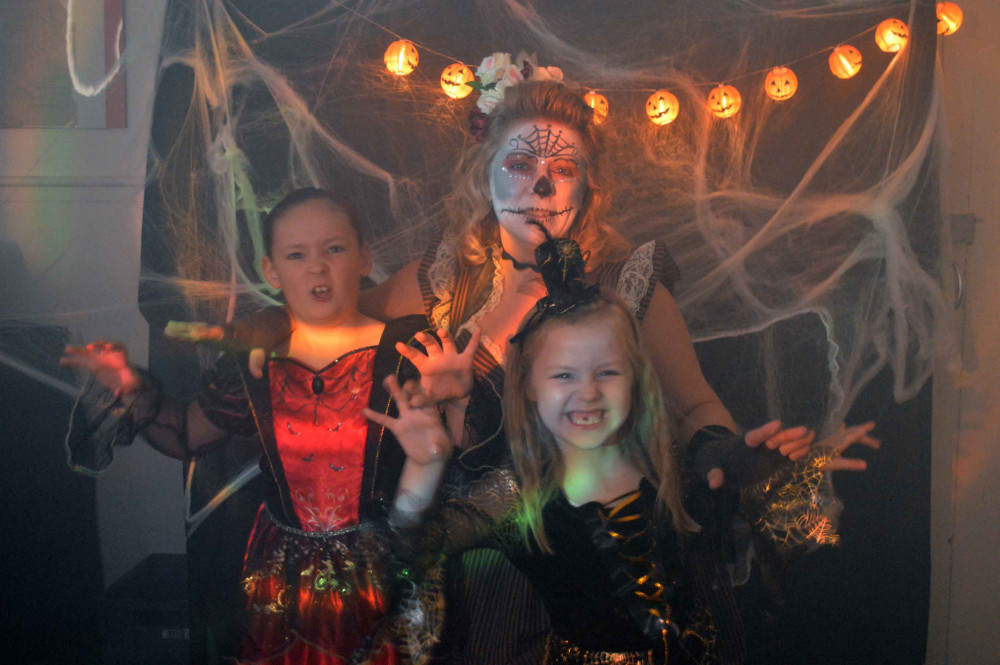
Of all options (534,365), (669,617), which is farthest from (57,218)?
(669,617)

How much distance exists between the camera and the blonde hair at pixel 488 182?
50.9 inches

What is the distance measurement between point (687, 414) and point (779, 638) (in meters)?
0.69

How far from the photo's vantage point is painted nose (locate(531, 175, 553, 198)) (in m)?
1.26

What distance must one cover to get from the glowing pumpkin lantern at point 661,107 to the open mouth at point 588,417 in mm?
740

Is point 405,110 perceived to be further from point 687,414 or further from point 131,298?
point 687,414

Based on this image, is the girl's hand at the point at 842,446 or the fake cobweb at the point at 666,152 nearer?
the girl's hand at the point at 842,446

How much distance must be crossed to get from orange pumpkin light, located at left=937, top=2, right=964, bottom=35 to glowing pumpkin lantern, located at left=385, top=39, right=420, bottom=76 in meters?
1.16

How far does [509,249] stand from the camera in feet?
4.40

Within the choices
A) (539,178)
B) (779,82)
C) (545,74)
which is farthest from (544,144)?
(779,82)

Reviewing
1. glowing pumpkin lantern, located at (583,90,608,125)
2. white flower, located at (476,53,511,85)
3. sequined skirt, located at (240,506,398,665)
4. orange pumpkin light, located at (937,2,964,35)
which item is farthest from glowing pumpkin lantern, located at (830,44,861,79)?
sequined skirt, located at (240,506,398,665)

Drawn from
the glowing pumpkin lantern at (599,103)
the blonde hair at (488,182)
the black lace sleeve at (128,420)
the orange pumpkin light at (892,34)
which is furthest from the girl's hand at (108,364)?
the orange pumpkin light at (892,34)

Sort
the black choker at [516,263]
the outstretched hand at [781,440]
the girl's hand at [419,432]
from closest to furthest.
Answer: the outstretched hand at [781,440]
the girl's hand at [419,432]
the black choker at [516,263]

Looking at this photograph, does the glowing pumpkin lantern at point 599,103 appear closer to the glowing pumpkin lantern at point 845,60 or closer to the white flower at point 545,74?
the white flower at point 545,74

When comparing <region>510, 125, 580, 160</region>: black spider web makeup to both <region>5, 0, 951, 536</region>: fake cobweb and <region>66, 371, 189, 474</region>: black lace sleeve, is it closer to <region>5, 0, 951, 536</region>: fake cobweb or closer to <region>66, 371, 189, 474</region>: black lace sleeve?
<region>5, 0, 951, 536</region>: fake cobweb
